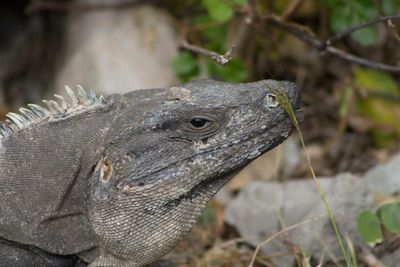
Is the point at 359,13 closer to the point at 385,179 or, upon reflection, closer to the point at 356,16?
the point at 356,16

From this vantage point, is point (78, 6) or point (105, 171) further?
point (78, 6)

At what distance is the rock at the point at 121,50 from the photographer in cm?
756

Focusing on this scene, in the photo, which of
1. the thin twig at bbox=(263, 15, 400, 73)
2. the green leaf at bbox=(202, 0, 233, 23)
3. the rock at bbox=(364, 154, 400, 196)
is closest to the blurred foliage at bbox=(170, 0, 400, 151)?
the green leaf at bbox=(202, 0, 233, 23)

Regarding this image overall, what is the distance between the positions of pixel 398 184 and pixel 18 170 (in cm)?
298

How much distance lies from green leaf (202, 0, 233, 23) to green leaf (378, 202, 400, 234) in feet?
6.88

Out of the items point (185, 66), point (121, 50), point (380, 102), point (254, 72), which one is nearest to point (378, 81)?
point (380, 102)

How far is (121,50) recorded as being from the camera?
7719 mm

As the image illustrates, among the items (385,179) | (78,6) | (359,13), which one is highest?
(78,6)

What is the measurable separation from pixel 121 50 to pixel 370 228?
12.5ft

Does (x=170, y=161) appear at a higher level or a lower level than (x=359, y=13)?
lower

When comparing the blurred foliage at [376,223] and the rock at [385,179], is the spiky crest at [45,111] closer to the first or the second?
the blurred foliage at [376,223]

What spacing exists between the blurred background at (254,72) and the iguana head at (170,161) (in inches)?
53.0

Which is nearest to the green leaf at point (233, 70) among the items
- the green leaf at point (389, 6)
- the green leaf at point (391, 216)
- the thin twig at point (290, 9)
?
the thin twig at point (290, 9)

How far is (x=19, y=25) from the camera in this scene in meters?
8.48
